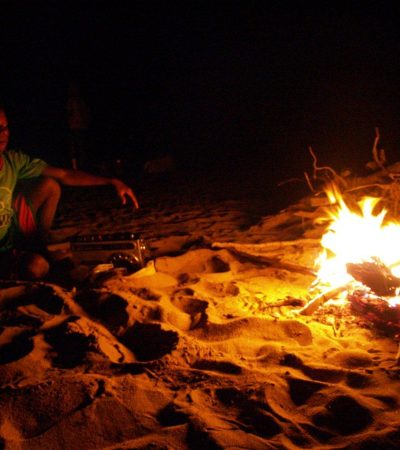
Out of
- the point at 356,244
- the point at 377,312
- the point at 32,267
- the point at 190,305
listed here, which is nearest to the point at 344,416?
the point at 377,312

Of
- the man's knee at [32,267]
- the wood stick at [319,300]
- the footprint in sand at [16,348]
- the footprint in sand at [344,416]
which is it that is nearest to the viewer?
the footprint in sand at [344,416]

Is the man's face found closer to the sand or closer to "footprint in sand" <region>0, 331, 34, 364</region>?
the sand

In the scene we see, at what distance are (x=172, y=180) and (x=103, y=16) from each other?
40.5 feet

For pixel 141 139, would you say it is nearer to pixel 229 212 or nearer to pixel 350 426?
pixel 229 212

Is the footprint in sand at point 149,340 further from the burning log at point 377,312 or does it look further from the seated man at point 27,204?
the seated man at point 27,204

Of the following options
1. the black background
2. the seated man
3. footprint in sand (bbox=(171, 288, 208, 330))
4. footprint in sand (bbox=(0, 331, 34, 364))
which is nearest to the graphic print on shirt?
the seated man

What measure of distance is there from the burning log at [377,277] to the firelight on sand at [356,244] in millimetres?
122

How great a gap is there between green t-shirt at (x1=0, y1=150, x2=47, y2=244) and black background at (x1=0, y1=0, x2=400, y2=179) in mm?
6534

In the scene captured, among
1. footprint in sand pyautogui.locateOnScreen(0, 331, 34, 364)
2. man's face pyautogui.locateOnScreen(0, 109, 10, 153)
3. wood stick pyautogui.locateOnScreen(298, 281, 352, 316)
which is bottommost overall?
wood stick pyautogui.locateOnScreen(298, 281, 352, 316)

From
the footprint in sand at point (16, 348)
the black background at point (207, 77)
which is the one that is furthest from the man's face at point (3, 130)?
the black background at point (207, 77)

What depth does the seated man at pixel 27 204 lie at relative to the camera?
3.65 m

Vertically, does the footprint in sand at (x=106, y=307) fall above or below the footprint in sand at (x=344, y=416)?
above

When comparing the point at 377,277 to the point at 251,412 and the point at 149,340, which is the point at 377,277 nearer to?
the point at 251,412

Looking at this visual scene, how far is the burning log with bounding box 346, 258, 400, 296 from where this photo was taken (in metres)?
2.75
